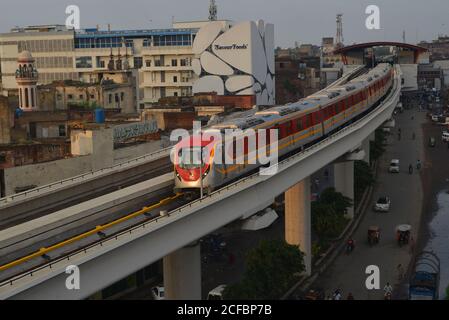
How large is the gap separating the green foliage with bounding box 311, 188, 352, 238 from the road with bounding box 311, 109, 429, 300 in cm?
142

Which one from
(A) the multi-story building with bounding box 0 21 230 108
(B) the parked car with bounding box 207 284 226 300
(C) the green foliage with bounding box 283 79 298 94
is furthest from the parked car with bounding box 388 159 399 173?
(C) the green foliage with bounding box 283 79 298 94

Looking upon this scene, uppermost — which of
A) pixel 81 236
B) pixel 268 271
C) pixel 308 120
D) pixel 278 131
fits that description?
pixel 308 120

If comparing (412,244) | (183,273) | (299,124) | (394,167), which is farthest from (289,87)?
(183,273)

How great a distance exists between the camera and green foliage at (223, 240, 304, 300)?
2487 centimetres

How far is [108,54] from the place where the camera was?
8038cm

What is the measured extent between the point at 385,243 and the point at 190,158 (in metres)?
18.3

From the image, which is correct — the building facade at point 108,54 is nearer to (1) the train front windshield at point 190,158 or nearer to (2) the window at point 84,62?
(2) the window at point 84,62

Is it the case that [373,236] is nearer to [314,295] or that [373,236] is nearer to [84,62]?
[314,295]

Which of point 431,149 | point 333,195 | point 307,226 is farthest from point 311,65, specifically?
point 307,226

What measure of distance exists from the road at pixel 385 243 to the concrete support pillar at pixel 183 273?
9.19m

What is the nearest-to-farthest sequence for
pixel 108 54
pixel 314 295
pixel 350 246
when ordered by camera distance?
pixel 314 295 → pixel 350 246 → pixel 108 54

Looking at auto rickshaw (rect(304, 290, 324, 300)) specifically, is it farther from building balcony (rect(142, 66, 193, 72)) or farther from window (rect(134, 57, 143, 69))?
window (rect(134, 57, 143, 69))

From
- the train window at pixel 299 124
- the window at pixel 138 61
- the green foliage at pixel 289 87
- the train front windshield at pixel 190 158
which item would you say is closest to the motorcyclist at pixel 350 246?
the train window at pixel 299 124
